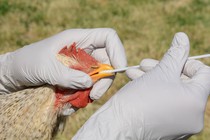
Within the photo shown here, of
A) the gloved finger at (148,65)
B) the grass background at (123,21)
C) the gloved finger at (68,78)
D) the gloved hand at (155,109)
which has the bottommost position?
the grass background at (123,21)

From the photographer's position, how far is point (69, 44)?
9.51ft

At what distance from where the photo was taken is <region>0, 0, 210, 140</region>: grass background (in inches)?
213

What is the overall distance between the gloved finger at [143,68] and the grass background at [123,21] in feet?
7.30

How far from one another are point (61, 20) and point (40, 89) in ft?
10.1

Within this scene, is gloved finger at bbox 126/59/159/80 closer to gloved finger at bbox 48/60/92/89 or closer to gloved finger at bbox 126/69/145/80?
gloved finger at bbox 126/69/145/80

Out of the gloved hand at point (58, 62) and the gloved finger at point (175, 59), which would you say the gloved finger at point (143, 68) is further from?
the gloved finger at point (175, 59)

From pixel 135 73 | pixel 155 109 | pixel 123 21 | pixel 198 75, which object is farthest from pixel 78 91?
pixel 123 21

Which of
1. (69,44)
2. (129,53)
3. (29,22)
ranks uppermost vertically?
(69,44)

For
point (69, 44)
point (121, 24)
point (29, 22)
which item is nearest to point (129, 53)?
point (121, 24)

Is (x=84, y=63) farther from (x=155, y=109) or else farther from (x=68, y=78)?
(x=155, y=109)

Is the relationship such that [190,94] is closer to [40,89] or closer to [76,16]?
[40,89]

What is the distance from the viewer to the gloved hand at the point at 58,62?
270cm

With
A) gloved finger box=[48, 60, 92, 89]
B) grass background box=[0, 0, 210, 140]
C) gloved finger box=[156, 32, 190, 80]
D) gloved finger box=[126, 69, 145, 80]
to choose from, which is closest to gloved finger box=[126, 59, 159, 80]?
gloved finger box=[126, 69, 145, 80]

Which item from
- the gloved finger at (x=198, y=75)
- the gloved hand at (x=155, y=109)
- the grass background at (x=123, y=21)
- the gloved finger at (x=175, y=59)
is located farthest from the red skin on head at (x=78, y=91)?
the grass background at (x=123, y=21)
